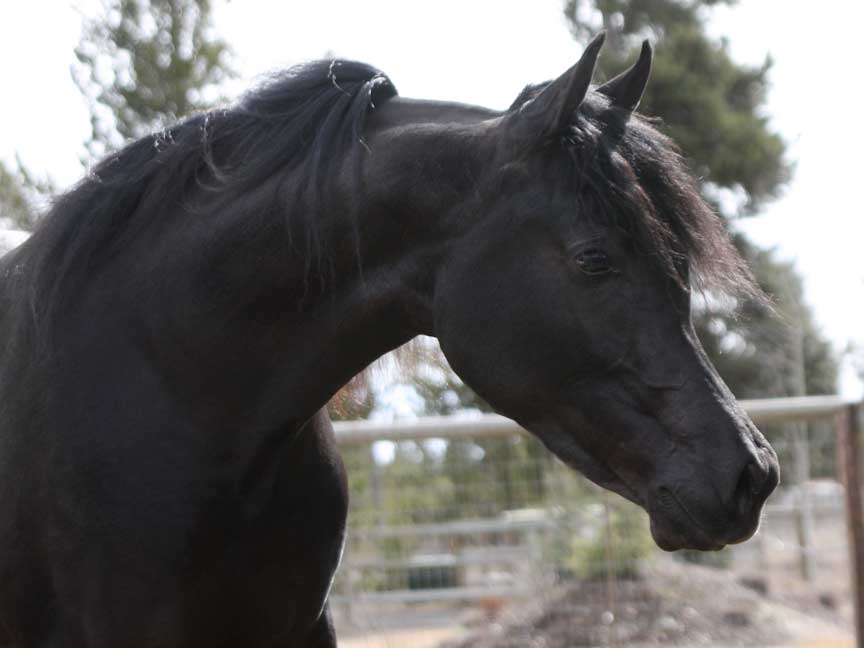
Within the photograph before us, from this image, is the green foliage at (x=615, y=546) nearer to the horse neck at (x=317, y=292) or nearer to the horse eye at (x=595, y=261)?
the horse neck at (x=317, y=292)

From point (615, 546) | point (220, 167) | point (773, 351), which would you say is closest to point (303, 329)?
point (220, 167)

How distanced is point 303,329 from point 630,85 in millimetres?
940

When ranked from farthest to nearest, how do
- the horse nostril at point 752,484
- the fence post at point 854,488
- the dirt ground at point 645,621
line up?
the dirt ground at point 645,621 → the fence post at point 854,488 → the horse nostril at point 752,484

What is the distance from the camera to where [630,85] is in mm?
2596

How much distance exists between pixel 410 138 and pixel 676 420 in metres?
0.90

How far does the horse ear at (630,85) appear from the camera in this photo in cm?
260

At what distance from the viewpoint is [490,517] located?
6605 millimetres

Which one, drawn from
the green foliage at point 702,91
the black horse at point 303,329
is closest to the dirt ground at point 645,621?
the black horse at point 303,329

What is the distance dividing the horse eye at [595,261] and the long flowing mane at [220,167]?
0.63 metres

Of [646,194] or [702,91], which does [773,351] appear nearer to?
[702,91]

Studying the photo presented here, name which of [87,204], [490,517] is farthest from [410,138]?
[490,517]

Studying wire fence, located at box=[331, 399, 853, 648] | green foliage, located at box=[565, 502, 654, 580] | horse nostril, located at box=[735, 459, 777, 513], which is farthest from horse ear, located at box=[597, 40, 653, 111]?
green foliage, located at box=[565, 502, 654, 580]

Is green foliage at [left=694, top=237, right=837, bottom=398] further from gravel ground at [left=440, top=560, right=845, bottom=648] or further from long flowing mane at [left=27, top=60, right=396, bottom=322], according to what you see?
long flowing mane at [left=27, top=60, right=396, bottom=322]

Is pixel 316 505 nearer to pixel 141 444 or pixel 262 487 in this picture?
pixel 262 487
